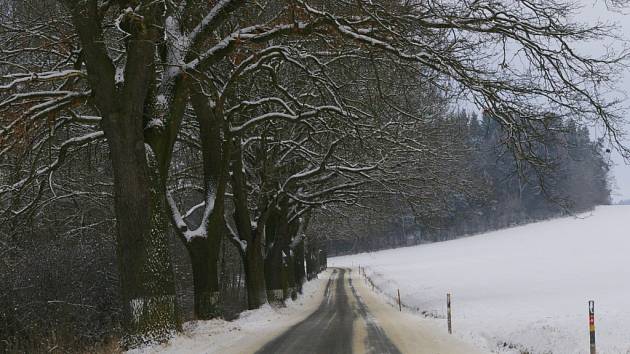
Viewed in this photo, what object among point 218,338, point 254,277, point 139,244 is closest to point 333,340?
point 218,338

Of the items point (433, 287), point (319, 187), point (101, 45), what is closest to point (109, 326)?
point (101, 45)

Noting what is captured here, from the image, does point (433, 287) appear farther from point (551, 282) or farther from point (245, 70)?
point (245, 70)

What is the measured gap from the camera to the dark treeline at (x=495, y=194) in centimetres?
1218

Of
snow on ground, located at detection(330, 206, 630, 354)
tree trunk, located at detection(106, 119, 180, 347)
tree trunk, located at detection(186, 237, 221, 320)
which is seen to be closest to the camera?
tree trunk, located at detection(106, 119, 180, 347)

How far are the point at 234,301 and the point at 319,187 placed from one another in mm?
16858

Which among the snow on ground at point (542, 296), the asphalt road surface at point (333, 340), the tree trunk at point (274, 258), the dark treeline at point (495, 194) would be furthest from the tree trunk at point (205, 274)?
the tree trunk at point (274, 258)

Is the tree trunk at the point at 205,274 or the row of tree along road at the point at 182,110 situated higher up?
the row of tree along road at the point at 182,110

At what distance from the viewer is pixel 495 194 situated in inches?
3905

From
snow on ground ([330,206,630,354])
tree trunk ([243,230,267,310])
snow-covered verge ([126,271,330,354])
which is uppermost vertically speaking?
tree trunk ([243,230,267,310])

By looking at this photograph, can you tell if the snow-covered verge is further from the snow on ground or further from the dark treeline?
the dark treeline

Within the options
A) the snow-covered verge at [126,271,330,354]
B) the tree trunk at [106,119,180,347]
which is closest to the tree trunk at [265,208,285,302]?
the snow-covered verge at [126,271,330,354]

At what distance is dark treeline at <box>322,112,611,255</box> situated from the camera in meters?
12.2

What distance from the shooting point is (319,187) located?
32.8 metres

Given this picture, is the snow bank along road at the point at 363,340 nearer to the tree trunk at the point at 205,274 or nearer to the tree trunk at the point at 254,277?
the tree trunk at the point at 205,274
